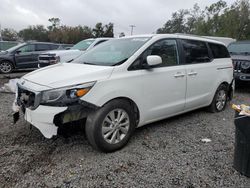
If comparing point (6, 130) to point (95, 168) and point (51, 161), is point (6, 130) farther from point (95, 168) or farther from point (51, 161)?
point (95, 168)

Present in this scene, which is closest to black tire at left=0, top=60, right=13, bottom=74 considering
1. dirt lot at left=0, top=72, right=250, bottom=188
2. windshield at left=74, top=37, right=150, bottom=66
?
dirt lot at left=0, top=72, right=250, bottom=188

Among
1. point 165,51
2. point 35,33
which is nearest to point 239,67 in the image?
point 165,51

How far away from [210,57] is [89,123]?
3.14m

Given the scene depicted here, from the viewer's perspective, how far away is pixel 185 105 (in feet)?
13.0

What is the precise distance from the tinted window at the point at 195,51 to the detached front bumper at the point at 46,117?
8.41 feet

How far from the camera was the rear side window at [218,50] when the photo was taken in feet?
15.2

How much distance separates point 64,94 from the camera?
262 cm

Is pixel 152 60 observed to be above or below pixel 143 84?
above

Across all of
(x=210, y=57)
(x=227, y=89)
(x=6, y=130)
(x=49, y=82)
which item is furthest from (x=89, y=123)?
(x=227, y=89)

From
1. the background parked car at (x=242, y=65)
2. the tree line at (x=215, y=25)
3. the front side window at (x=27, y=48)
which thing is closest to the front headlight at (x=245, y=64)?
the background parked car at (x=242, y=65)

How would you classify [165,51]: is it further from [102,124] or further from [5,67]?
[5,67]

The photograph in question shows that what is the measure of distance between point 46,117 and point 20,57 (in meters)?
9.93

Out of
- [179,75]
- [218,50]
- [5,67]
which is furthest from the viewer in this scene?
[5,67]

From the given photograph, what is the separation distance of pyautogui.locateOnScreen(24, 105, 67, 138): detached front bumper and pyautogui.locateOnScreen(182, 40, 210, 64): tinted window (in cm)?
256
